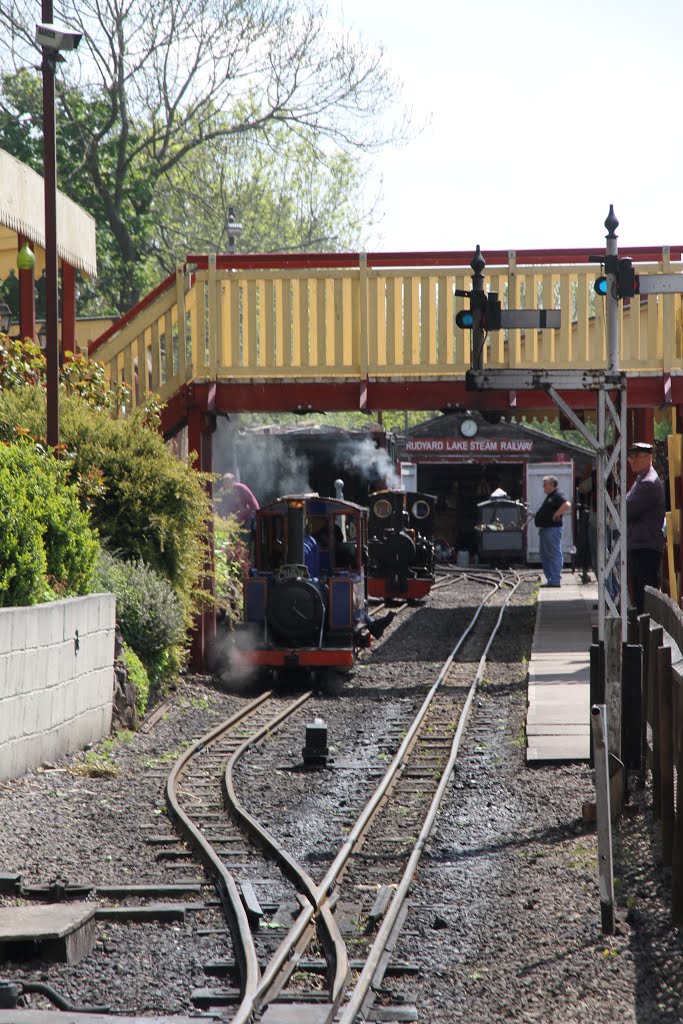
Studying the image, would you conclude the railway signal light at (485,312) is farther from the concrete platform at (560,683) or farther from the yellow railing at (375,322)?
the yellow railing at (375,322)

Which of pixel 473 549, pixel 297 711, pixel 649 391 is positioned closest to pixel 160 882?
pixel 297 711

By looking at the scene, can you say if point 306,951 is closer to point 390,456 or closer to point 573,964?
point 573,964

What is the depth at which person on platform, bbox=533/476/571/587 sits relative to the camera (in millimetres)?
22359

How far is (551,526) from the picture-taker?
2309 cm

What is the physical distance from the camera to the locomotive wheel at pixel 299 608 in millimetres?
15234

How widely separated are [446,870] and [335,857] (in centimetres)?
63

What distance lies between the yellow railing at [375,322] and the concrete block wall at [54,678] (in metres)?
4.75

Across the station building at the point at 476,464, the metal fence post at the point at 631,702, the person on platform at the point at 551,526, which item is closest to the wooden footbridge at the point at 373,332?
the person on platform at the point at 551,526

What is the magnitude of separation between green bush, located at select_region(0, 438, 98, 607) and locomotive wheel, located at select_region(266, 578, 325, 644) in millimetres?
2950

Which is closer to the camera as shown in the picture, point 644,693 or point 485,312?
point 644,693

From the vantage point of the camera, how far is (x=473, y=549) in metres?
47.0

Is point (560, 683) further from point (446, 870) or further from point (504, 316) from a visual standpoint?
point (446, 870)

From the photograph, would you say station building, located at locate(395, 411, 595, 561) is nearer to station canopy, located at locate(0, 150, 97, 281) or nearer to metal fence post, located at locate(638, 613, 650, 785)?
station canopy, located at locate(0, 150, 97, 281)

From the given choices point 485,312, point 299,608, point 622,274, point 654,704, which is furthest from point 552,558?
point 654,704
